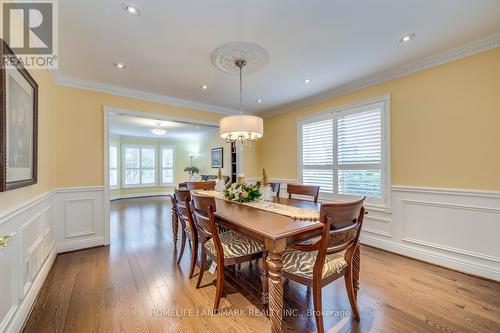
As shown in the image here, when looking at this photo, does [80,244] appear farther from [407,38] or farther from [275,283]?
[407,38]

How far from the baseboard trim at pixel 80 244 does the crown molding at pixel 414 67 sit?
165 inches

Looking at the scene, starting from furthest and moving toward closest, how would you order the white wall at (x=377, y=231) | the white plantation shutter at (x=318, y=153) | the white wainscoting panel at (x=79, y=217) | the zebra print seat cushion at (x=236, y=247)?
the white plantation shutter at (x=318, y=153) < the white wainscoting panel at (x=79, y=217) < the zebra print seat cushion at (x=236, y=247) < the white wall at (x=377, y=231)

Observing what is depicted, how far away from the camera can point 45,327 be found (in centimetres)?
159

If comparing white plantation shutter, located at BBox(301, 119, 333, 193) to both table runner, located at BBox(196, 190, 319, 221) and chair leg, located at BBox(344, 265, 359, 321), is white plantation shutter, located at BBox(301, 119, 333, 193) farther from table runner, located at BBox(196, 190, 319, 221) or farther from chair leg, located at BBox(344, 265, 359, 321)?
chair leg, located at BBox(344, 265, 359, 321)

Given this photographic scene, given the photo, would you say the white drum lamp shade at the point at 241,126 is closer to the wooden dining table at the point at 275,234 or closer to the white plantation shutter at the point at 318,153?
the wooden dining table at the point at 275,234

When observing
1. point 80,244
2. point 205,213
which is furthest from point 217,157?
point 205,213

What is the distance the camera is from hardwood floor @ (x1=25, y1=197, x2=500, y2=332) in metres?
1.60

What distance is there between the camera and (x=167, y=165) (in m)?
9.04

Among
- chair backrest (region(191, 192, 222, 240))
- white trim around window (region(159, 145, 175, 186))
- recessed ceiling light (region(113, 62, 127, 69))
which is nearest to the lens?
chair backrest (region(191, 192, 222, 240))

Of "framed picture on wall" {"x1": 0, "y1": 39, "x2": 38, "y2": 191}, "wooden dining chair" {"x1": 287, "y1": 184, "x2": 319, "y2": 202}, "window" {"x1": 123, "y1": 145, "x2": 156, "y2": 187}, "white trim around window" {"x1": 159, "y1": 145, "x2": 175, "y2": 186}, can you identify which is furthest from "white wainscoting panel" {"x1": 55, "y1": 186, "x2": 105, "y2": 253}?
"white trim around window" {"x1": 159, "y1": 145, "x2": 175, "y2": 186}

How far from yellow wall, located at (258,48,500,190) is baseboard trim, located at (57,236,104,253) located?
4.43 m

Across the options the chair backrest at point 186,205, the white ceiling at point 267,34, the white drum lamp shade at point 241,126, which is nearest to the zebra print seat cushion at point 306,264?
the chair backrest at point 186,205

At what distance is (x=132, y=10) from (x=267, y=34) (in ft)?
3.89

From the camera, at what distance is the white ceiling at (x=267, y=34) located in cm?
174
